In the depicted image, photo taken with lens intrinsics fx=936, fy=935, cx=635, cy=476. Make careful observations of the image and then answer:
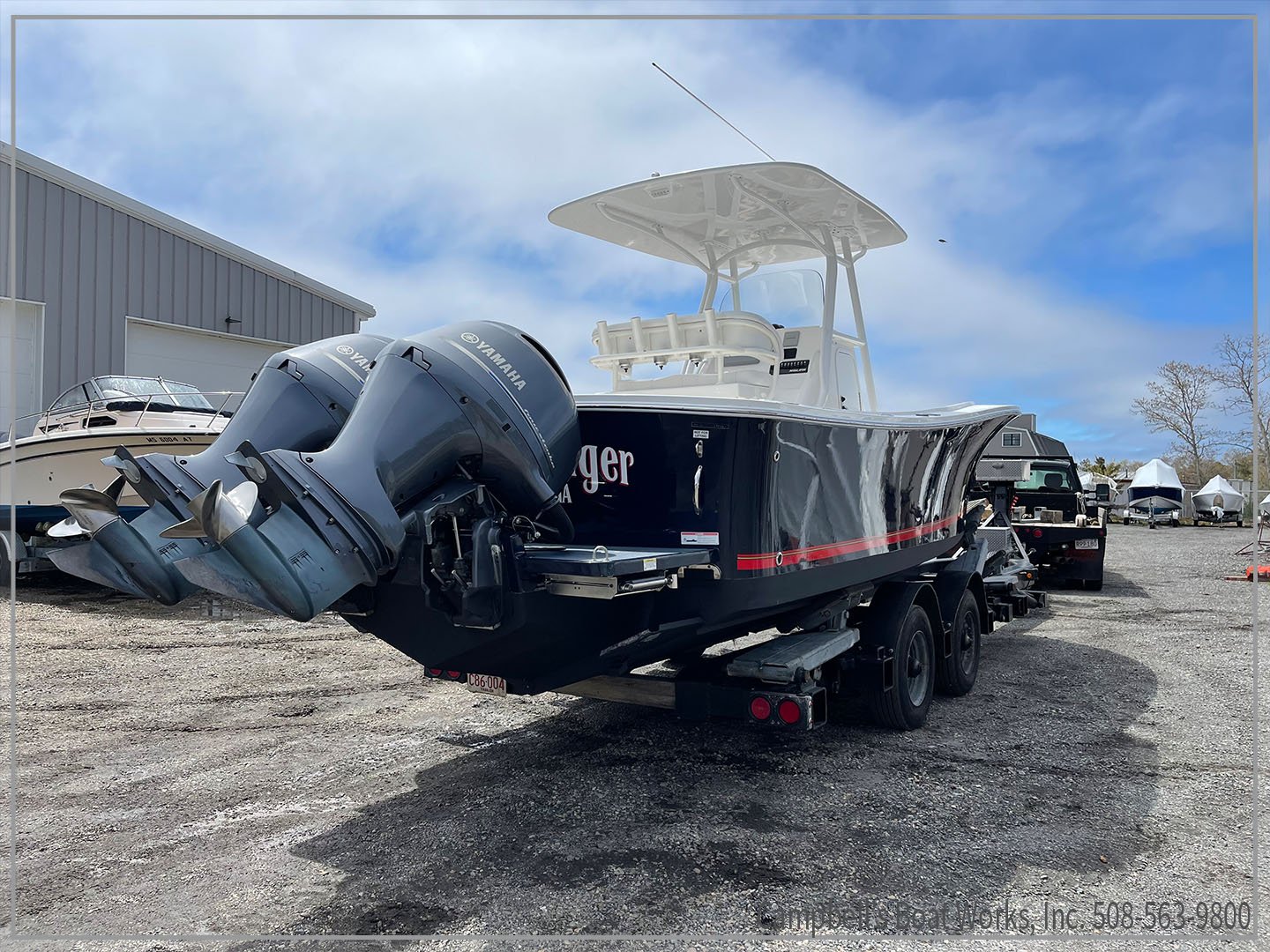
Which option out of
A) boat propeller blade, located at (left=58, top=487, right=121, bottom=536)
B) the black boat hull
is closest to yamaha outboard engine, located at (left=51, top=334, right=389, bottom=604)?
boat propeller blade, located at (left=58, top=487, right=121, bottom=536)

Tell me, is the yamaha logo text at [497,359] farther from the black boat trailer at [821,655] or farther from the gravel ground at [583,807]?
the gravel ground at [583,807]

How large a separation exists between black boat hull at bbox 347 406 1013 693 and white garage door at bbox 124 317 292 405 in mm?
10825

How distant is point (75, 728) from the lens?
17.7 feet

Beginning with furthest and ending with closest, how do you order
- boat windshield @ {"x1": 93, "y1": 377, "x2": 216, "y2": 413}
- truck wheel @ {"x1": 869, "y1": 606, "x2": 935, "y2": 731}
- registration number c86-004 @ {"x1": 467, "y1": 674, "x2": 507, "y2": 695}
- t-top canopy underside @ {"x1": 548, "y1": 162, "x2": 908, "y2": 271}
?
boat windshield @ {"x1": 93, "y1": 377, "x2": 216, "y2": 413}, t-top canopy underside @ {"x1": 548, "y1": 162, "x2": 908, "y2": 271}, truck wheel @ {"x1": 869, "y1": 606, "x2": 935, "y2": 731}, registration number c86-004 @ {"x1": 467, "y1": 674, "x2": 507, "y2": 695}

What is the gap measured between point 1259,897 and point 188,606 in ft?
30.6

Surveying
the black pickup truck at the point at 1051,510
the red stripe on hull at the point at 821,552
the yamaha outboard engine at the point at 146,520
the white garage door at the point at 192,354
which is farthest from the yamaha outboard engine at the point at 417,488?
the white garage door at the point at 192,354

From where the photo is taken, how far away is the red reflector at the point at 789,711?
13.6ft

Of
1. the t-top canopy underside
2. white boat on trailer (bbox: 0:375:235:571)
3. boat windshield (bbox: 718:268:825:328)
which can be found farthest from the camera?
white boat on trailer (bbox: 0:375:235:571)

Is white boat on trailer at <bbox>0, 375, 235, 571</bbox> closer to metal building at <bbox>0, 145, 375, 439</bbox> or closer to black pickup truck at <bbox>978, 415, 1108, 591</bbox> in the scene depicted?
metal building at <bbox>0, 145, 375, 439</bbox>

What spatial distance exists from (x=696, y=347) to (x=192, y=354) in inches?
461

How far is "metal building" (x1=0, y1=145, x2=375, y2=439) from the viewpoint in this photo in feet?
41.1

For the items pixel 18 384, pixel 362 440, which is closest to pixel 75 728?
pixel 362 440

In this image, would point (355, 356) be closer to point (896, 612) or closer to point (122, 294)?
point (896, 612)

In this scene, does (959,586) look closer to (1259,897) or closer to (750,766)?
(750,766)
